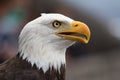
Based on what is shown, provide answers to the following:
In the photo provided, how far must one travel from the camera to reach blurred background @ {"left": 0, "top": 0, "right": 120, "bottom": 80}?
27.3 feet

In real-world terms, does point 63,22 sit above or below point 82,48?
below

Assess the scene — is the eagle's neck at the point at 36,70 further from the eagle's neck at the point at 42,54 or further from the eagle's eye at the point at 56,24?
the eagle's eye at the point at 56,24

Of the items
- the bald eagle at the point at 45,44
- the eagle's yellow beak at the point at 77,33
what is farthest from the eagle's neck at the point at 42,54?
the eagle's yellow beak at the point at 77,33

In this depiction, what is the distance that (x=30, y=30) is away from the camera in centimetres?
615

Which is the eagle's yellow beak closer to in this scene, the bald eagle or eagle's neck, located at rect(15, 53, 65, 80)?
the bald eagle

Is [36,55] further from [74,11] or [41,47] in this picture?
[74,11]

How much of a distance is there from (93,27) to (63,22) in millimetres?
5779

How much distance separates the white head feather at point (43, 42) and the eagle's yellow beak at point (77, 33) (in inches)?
1.4

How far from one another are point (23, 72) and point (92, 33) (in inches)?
230

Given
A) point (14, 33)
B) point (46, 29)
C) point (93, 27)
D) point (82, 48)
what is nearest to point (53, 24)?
point (46, 29)

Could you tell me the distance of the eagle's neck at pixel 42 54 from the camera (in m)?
6.21

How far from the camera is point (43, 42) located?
622 cm

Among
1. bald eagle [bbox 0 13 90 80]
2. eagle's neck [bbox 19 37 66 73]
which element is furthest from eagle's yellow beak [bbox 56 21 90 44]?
eagle's neck [bbox 19 37 66 73]

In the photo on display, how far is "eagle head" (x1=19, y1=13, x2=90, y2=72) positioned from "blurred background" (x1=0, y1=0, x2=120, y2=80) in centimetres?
148
